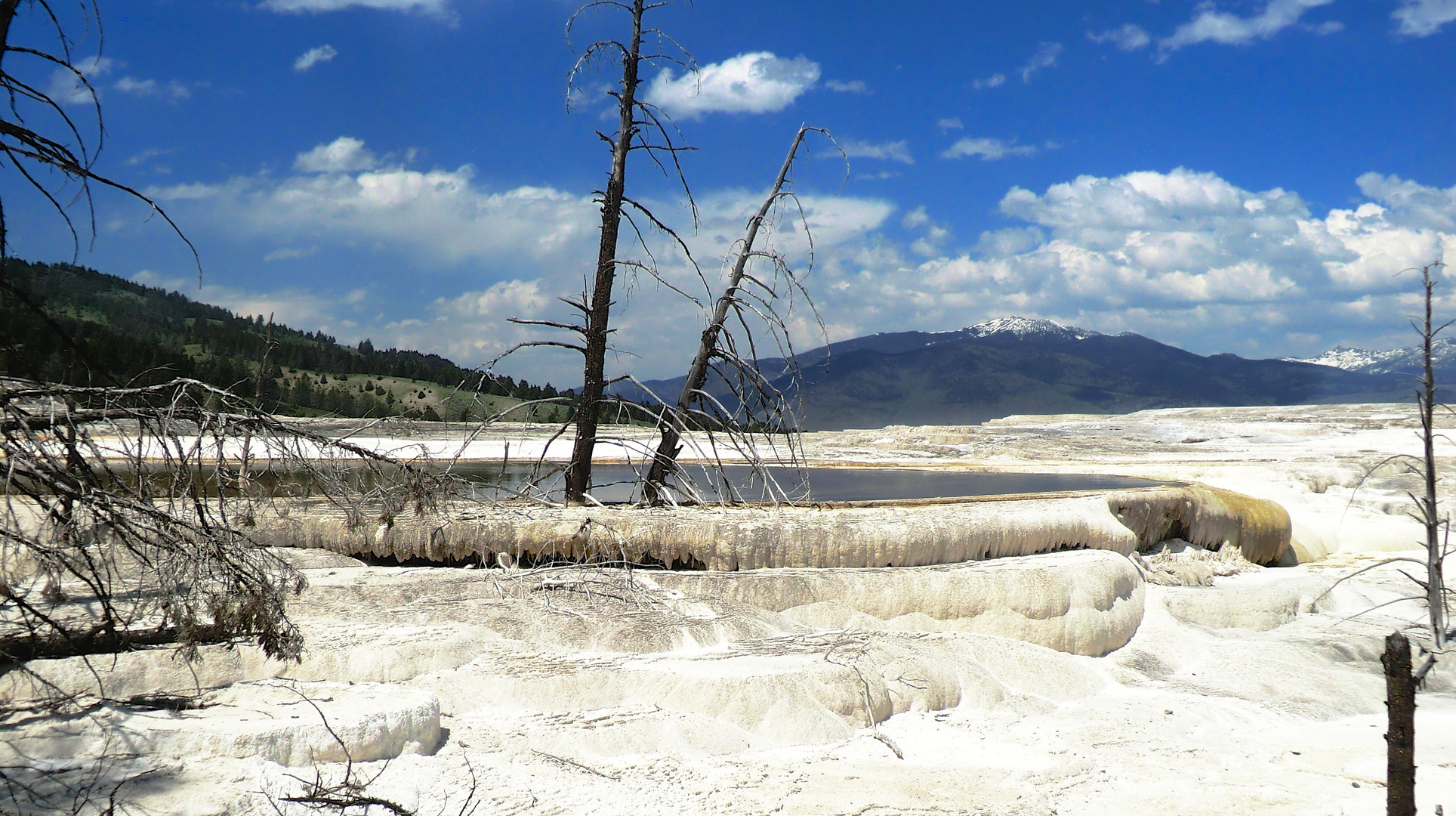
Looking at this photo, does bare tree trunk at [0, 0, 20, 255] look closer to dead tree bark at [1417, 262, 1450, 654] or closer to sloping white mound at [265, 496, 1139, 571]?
sloping white mound at [265, 496, 1139, 571]

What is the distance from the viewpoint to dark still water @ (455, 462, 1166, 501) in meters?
14.0

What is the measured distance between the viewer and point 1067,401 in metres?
174

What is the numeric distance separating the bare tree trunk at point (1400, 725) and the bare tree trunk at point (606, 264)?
635 cm

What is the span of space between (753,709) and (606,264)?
478cm

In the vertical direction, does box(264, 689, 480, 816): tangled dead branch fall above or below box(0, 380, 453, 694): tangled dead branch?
below

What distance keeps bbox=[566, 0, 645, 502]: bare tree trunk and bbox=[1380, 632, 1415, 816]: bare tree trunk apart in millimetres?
6351

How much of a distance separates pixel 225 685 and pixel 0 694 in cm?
92

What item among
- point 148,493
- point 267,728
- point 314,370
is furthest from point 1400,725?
point 314,370

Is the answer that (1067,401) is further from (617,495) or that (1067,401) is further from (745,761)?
(745,761)

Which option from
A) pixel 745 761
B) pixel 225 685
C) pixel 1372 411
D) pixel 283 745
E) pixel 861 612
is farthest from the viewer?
pixel 1372 411

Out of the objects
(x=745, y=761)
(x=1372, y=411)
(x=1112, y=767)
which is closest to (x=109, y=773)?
(x=745, y=761)

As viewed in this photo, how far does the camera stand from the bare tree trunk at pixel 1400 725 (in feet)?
11.6

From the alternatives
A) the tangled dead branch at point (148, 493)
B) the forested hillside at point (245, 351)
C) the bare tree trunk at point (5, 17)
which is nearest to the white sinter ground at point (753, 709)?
the tangled dead branch at point (148, 493)

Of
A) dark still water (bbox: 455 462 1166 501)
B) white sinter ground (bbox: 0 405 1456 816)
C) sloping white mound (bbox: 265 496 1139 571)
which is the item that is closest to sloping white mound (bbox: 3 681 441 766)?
white sinter ground (bbox: 0 405 1456 816)
